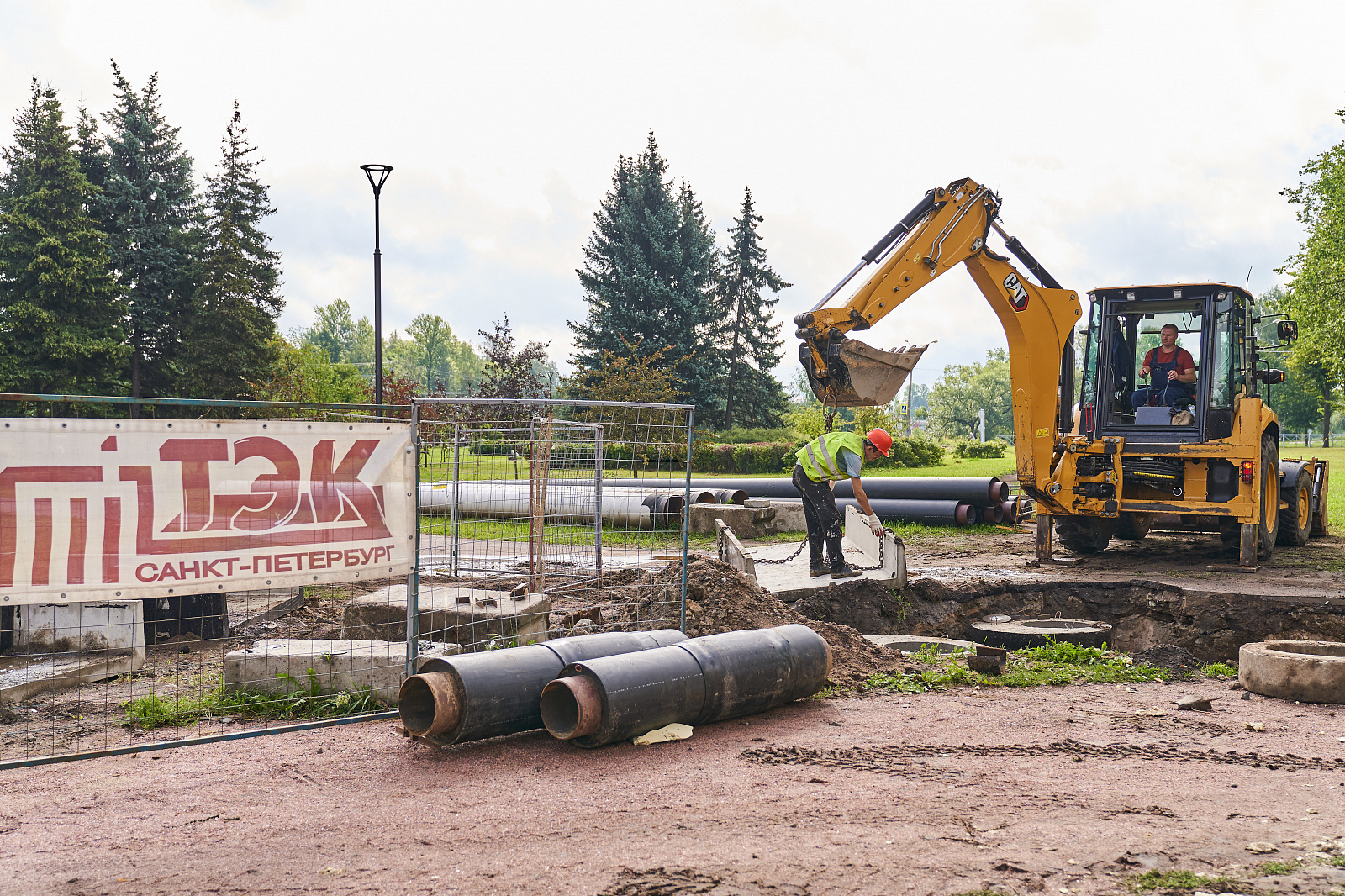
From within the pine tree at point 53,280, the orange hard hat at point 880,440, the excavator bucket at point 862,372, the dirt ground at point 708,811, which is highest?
the pine tree at point 53,280

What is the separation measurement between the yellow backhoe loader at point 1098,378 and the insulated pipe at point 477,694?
19.5ft

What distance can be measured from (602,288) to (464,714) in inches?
1590

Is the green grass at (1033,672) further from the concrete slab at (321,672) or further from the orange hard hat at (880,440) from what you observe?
the concrete slab at (321,672)

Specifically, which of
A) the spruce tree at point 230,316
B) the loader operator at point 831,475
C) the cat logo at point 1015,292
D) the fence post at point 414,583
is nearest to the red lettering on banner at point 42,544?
the fence post at point 414,583

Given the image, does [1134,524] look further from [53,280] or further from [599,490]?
[53,280]

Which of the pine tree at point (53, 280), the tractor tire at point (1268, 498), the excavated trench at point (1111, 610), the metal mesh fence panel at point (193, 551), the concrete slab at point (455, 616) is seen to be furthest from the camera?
the pine tree at point (53, 280)

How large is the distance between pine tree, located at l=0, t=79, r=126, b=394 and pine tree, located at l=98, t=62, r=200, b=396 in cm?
131

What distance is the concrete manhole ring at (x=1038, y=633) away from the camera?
29.0 ft

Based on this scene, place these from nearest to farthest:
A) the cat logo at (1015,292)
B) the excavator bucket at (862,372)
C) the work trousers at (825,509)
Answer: the work trousers at (825,509) → the excavator bucket at (862,372) → the cat logo at (1015,292)

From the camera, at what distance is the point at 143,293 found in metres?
37.5

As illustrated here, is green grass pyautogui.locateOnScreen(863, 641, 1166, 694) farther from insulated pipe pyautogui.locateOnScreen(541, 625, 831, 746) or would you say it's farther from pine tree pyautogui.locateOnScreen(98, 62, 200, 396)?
pine tree pyautogui.locateOnScreen(98, 62, 200, 396)

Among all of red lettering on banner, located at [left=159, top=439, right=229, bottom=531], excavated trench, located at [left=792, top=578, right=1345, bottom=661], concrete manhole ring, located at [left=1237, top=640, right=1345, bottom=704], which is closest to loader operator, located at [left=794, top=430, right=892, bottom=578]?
excavated trench, located at [left=792, top=578, right=1345, bottom=661]

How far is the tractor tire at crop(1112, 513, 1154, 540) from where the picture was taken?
43.5ft

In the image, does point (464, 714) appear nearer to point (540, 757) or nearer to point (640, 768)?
point (540, 757)
